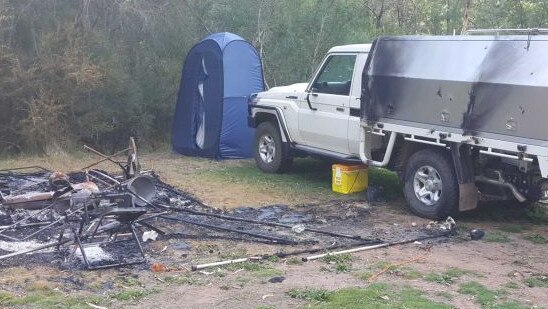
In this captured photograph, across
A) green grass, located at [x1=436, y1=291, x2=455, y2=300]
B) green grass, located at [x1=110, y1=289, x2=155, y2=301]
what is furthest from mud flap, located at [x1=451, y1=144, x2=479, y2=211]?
green grass, located at [x1=110, y1=289, x2=155, y2=301]

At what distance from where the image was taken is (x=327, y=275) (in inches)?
257

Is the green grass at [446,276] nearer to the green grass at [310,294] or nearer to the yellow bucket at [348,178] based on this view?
the green grass at [310,294]

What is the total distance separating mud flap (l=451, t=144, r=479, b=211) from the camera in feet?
28.5

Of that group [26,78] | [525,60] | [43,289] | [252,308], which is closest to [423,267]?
[252,308]

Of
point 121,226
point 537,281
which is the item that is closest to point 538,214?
point 537,281

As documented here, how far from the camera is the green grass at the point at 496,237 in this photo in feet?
26.6

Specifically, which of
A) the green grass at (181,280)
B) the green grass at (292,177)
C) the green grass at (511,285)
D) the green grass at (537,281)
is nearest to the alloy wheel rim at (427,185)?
the green grass at (292,177)

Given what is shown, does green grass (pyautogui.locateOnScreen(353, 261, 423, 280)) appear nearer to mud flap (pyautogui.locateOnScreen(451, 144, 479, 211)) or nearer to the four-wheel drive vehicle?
the four-wheel drive vehicle

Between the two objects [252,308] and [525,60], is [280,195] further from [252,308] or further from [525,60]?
[252,308]

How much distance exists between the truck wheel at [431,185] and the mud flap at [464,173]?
8 centimetres

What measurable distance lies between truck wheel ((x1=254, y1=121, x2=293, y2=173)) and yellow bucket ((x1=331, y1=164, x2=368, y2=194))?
1.38 metres

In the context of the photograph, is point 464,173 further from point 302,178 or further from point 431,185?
point 302,178

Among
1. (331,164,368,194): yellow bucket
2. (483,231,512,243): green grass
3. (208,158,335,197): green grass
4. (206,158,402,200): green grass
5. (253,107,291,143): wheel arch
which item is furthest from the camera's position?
(253,107,291,143): wheel arch

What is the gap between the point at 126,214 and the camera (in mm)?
6852
